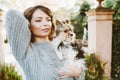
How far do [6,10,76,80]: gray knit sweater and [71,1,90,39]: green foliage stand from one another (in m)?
0.30

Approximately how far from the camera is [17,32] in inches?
82.7

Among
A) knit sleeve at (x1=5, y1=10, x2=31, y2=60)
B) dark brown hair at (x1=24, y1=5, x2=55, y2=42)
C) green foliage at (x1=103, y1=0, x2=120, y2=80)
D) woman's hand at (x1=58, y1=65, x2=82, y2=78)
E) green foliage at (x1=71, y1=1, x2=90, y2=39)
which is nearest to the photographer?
knit sleeve at (x1=5, y1=10, x2=31, y2=60)

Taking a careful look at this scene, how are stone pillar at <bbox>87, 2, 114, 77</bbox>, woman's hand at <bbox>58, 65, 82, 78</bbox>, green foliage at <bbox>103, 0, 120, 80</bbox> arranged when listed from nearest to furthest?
1. woman's hand at <bbox>58, 65, 82, 78</bbox>
2. stone pillar at <bbox>87, 2, 114, 77</bbox>
3. green foliage at <bbox>103, 0, 120, 80</bbox>

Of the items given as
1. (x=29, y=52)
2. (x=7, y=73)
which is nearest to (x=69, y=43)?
(x=29, y=52)

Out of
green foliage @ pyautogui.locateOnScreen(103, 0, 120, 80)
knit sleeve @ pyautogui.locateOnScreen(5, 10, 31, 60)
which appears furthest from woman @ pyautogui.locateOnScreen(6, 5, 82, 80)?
green foliage @ pyautogui.locateOnScreen(103, 0, 120, 80)

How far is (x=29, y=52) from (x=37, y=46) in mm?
90

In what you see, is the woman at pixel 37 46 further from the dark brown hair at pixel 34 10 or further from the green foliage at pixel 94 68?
the green foliage at pixel 94 68

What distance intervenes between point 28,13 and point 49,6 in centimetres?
21

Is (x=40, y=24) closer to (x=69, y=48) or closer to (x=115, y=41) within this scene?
(x=69, y=48)

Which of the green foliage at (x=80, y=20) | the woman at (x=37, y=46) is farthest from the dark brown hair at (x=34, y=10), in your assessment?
the green foliage at (x=80, y=20)

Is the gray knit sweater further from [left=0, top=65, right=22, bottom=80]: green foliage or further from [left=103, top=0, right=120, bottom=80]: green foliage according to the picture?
[left=103, top=0, right=120, bottom=80]: green foliage

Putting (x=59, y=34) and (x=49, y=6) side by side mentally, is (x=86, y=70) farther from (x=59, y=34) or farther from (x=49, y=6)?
(x=49, y=6)

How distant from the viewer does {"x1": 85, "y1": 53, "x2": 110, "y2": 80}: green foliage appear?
8.54 feet

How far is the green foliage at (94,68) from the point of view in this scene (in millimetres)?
2604
